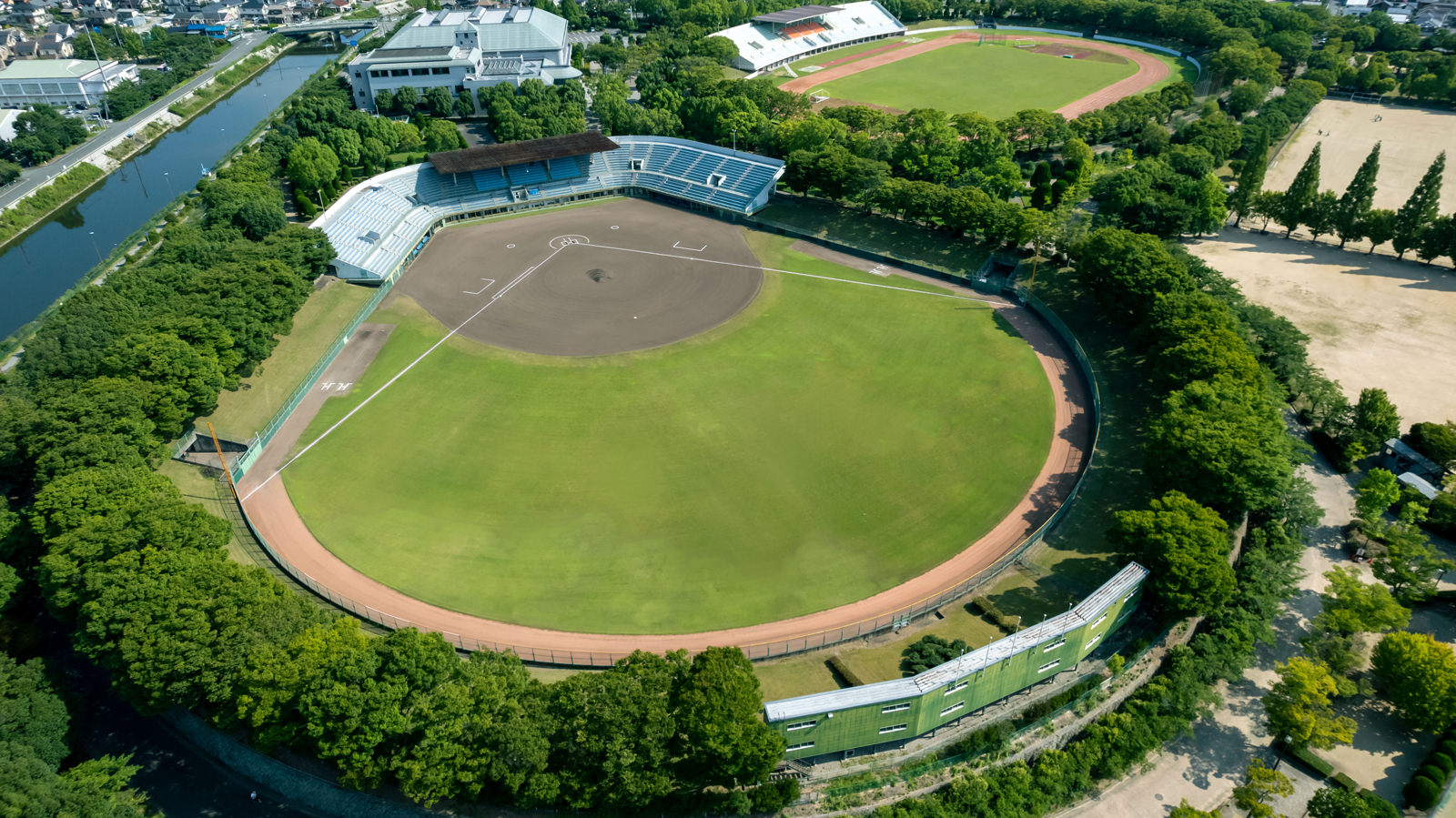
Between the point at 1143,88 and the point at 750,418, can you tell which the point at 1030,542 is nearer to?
the point at 750,418

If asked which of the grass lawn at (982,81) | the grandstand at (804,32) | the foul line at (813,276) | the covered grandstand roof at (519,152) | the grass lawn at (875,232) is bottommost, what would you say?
the foul line at (813,276)

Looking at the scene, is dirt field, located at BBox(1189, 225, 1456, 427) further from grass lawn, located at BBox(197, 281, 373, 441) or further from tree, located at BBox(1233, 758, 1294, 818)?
grass lawn, located at BBox(197, 281, 373, 441)

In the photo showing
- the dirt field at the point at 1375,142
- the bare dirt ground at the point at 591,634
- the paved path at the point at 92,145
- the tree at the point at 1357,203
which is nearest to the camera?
the bare dirt ground at the point at 591,634

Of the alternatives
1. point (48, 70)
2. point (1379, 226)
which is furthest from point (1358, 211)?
point (48, 70)

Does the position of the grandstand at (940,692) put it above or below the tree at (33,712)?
above

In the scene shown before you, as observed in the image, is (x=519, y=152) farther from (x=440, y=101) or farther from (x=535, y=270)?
(x=440, y=101)

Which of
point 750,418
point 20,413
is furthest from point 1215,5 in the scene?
point 20,413

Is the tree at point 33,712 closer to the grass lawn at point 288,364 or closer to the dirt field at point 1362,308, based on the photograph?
the grass lawn at point 288,364

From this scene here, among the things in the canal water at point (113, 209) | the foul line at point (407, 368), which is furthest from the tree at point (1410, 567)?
the canal water at point (113, 209)
